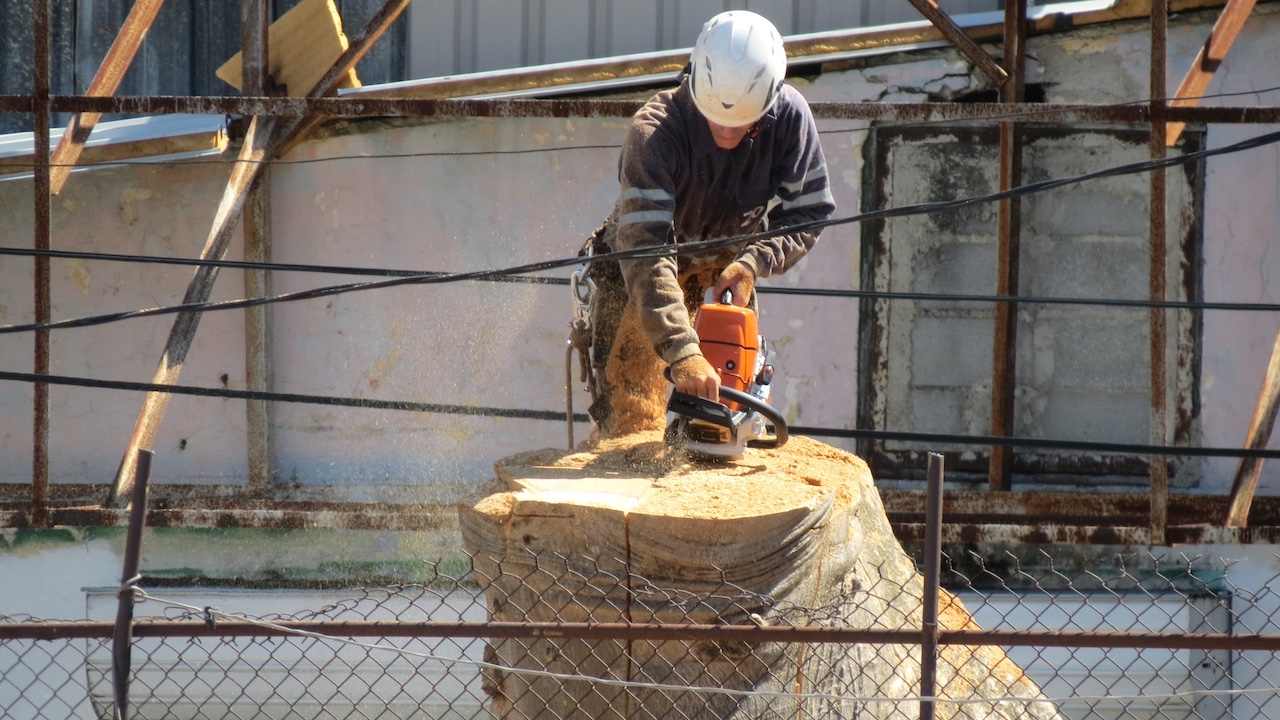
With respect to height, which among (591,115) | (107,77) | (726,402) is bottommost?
(726,402)

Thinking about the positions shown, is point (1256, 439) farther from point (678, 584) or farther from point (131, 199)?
point (131, 199)

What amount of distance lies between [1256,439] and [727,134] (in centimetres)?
320

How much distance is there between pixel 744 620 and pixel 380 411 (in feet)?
13.6

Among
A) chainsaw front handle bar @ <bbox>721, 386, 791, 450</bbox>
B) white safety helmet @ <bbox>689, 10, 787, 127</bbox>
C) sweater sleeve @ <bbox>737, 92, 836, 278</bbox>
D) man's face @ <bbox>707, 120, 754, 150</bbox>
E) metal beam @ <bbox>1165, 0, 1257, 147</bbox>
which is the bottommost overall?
chainsaw front handle bar @ <bbox>721, 386, 791, 450</bbox>

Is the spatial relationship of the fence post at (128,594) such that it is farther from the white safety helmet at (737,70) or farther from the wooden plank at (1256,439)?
the wooden plank at (1256,439)

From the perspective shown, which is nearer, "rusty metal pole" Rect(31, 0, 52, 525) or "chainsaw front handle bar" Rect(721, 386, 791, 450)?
"chainsaw front handle bar" Rect(721, 386, 791, 450)

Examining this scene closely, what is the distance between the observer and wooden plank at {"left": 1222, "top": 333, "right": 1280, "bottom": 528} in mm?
5520

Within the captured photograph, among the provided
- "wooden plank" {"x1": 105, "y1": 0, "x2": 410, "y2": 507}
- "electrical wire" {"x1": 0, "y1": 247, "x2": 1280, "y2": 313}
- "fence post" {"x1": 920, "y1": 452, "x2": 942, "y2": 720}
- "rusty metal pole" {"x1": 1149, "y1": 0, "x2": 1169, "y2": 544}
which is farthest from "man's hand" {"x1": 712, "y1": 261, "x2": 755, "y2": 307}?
"wooden plank" {"x1": 105, "y1": 0, "x2": 410, "y2": 507}

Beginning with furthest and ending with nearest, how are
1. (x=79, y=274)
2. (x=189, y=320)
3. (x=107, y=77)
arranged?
(x=79, y=274) < (x=189, y=320) < (x=107, y=77)

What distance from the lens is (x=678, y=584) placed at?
3059 mm

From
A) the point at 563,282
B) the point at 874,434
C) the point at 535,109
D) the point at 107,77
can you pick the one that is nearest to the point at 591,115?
the point at 535,109

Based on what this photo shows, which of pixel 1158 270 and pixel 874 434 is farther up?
pixel 1158 270

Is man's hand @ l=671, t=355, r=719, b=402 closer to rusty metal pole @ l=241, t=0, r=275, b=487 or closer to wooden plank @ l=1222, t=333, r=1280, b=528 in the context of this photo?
wooden plank @ l=1222, t=333, r=1280, b=528

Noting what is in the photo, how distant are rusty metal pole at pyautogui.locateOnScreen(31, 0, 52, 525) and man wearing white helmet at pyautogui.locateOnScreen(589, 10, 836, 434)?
9.35 feet
